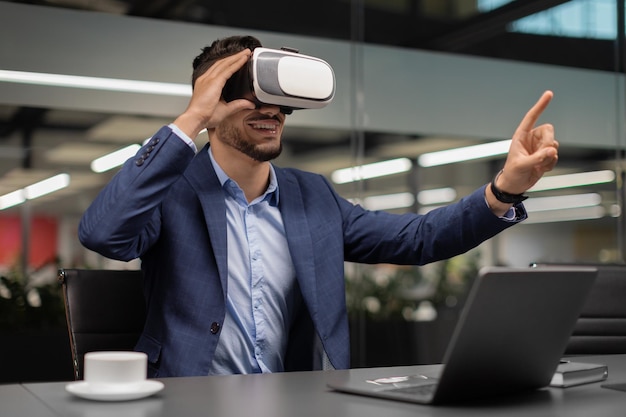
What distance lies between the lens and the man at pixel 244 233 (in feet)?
6.52

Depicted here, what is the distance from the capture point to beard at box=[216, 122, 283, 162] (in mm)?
2297

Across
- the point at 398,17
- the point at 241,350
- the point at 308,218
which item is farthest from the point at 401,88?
the point at 241,350

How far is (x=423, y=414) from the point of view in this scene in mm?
1189

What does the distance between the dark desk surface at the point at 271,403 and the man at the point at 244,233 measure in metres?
0.60

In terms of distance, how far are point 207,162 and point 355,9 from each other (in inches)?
107

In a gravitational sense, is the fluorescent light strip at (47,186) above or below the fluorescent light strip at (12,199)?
A: above

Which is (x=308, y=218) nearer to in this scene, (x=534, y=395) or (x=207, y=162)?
(x=207, y=162)

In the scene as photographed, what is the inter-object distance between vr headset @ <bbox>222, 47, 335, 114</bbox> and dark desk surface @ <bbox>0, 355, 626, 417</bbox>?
0.79 meters

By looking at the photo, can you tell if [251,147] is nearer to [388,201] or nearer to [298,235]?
[298,235]

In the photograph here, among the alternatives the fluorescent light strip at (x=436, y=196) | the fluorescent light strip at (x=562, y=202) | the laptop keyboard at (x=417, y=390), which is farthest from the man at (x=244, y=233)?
A: the fluorescent light strip at (x=562, y=202)

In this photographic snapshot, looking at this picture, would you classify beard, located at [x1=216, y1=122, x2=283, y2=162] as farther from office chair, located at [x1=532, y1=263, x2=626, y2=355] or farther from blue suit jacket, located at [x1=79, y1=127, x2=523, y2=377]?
office chair, located at [x1=532, y1=263, x2=626, y2=355]

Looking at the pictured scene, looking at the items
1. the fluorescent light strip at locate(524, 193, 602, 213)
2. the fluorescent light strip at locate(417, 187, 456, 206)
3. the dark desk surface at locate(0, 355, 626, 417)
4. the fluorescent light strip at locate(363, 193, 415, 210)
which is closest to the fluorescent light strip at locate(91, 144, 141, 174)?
the fluorescent light strip at locate(363, 193, 415, 210)

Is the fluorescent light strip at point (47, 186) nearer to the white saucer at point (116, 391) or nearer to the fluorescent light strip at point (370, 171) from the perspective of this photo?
the fluorescent light strip at point (370, 171)

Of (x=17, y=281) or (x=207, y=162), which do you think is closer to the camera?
(x=207, y=162)
